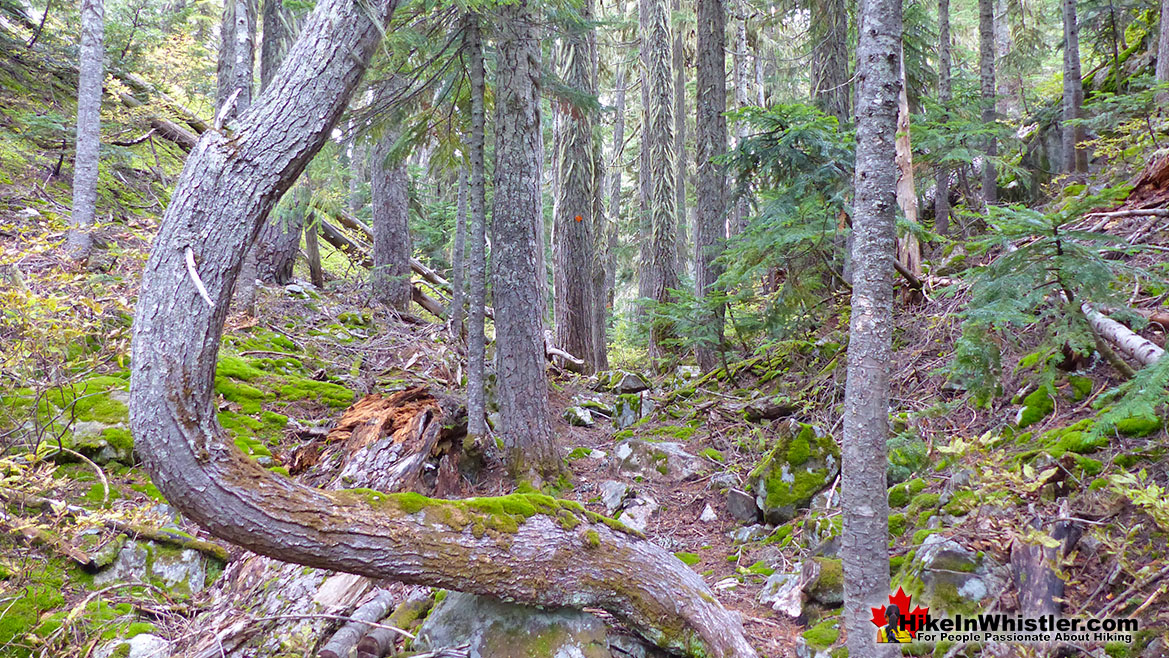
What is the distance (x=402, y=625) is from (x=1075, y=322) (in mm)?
4821

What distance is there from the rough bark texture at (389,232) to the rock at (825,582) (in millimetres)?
8574

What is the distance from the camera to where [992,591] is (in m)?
3.22

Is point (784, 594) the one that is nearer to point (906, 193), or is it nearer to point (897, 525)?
point (897, 525)

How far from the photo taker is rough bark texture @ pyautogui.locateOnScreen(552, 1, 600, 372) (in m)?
11.4

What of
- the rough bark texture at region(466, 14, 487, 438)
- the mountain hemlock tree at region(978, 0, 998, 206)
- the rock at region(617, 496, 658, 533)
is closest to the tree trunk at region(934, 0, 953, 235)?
the mountain hemlock tree at region(978, 0, 998, 206)

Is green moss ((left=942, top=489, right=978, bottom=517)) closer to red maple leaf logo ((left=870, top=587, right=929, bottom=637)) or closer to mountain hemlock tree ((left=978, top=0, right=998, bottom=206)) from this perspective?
red maple leaf logo ((left=870, top=587, right=929, bottom=637))

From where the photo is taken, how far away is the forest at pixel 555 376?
3018 millimetres

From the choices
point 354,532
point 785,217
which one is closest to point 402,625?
point 354,532

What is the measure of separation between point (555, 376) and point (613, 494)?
4.67 metres

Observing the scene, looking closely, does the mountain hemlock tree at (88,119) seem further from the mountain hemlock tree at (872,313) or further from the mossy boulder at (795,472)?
the mountain hemlock tree at (872,313)

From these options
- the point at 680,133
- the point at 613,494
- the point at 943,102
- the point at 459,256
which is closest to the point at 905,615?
the point at 613,494

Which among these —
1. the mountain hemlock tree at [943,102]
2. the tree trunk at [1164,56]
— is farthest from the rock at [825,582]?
the tree trunk at [1164,56]

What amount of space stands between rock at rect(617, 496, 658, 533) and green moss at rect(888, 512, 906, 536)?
2.33 metres

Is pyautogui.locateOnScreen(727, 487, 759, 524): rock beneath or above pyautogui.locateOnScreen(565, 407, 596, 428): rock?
beneath
